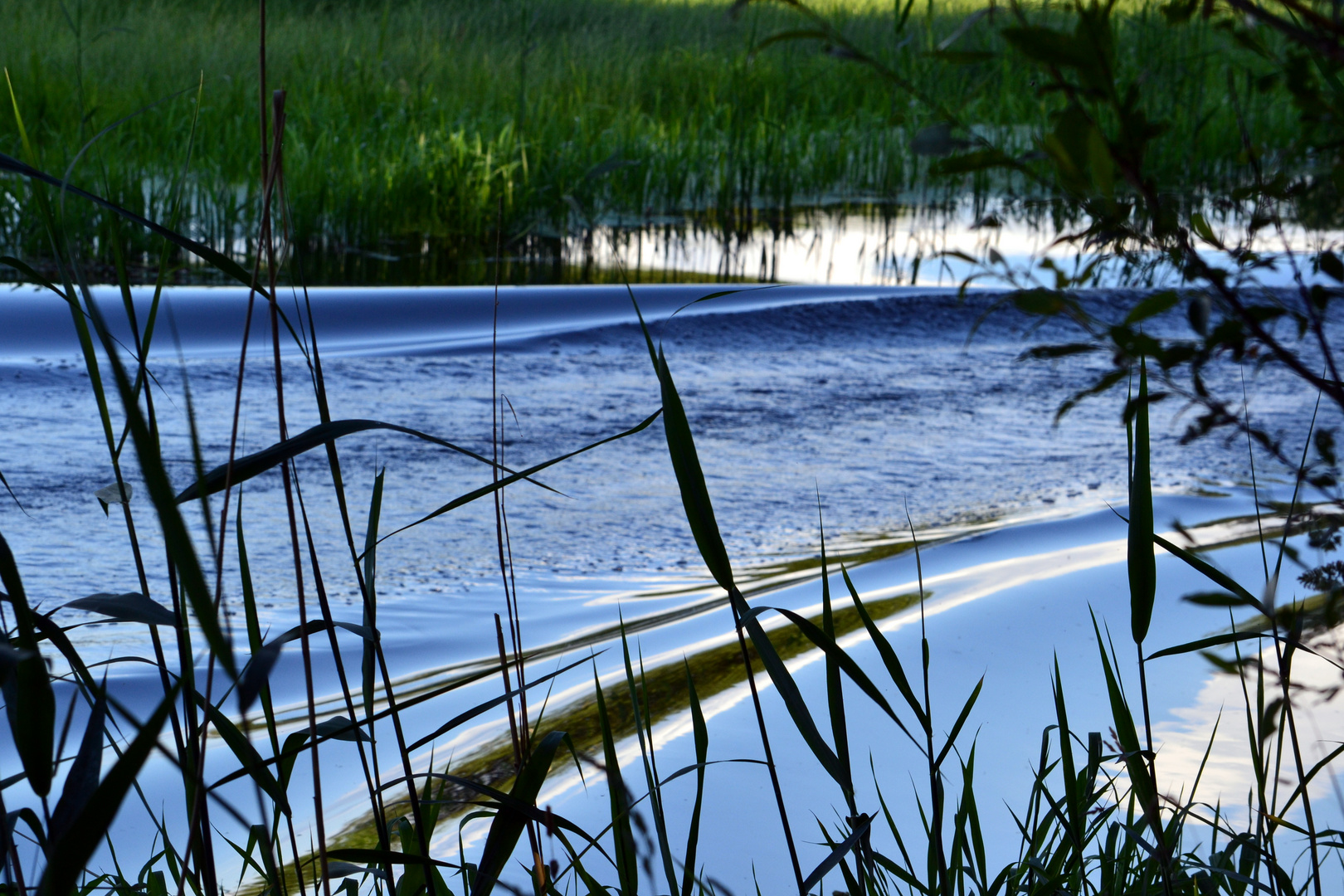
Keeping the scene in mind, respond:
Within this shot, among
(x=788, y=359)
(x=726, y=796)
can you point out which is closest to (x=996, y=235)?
(x=788, y=359)

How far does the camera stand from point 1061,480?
6.89 feet

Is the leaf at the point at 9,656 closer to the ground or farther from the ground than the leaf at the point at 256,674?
farther from the ground

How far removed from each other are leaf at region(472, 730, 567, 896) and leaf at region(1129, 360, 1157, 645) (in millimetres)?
358

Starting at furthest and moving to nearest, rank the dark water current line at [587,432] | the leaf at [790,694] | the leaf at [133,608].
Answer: the dark water current line at [587,432] → the leaf at [790,694] → the leaf at [133,608]

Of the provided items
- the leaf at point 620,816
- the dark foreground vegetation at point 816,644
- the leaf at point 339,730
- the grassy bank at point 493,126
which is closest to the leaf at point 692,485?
the dark foreground vegetation at point 816,644

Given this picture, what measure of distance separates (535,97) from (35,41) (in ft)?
8.39

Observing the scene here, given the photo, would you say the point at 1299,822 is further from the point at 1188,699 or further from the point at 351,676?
the point at 351,676

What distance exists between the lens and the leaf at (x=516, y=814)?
0.72 m

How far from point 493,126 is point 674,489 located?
3495 mm

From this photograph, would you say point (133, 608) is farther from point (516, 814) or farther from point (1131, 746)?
point (1131, 746)

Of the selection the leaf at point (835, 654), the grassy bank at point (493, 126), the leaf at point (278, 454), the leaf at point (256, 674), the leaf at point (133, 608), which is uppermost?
the grassy bank at point (493, 126)

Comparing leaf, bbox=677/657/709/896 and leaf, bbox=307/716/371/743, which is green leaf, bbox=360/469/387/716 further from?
leaf, bbox=677/657/709/896

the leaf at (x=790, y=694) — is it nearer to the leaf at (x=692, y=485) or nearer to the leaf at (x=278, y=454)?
the leaf at (x=692, y=485)

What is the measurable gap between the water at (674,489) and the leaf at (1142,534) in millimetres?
132
